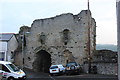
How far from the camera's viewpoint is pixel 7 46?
3778cm

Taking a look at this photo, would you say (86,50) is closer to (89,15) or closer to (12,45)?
(89,15)

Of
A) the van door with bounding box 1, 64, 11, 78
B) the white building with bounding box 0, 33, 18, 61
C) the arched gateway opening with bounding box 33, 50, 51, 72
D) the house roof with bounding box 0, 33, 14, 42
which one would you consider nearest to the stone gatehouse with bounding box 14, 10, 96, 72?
the arched gateway opening with bounding box 33, 50, 51, 72

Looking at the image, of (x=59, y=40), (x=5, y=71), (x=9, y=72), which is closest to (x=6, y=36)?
(x=59, y=40)

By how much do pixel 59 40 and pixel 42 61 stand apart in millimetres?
6261

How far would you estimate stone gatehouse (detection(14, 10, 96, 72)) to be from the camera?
3206 cm

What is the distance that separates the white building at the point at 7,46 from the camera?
123 ft

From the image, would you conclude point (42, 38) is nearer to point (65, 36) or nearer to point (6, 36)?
point (65, 36)

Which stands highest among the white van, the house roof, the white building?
the house roof

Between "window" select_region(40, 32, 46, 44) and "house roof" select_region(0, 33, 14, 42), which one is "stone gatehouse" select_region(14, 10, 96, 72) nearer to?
"window" select_region(40, 32, 46, 44)

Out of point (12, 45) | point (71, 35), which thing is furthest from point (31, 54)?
point (71, 35)

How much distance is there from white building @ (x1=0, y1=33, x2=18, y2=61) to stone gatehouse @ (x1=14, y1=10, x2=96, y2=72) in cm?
247

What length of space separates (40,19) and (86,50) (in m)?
10.3

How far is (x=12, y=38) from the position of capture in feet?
126

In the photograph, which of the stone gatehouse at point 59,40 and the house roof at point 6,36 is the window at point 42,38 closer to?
the stone gatehouse at point 59,40
